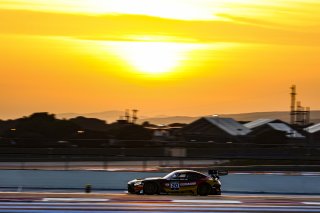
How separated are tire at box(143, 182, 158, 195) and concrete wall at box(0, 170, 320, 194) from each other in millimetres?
4566

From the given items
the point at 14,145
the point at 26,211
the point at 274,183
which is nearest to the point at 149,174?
the point at 274,183

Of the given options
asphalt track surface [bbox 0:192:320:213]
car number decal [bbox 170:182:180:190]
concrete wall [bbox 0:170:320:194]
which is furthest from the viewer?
concrete wall [bbox 0:170:320:194]

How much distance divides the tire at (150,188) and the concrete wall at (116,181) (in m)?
4.57

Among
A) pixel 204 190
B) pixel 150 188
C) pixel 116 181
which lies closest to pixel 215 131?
pixel 116 181

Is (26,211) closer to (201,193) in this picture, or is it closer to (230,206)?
(230,206)

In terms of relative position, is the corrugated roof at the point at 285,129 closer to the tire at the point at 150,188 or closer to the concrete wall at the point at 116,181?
→ the concrete wall at the point at 116,181

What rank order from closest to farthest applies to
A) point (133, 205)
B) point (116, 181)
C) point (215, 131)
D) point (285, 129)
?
1. point (133, 205)
2. point (116, 181)
3. point (215, 131)
4. point (285, 129)

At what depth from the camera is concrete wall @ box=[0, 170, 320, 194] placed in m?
31.6

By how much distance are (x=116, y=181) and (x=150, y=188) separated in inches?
196

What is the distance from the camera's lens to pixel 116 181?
32.0 m

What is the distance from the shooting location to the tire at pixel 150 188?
27.2 metres

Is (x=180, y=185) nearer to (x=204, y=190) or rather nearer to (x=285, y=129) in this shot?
(x=204, y=190)

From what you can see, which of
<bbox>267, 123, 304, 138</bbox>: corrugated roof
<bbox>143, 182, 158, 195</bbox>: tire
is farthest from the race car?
<bbox>267, 123, 304, 138</bbox>: corrugated roof

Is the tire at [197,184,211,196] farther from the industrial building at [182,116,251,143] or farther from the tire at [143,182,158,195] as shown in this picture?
the industrial building at [182,116,251,143]
